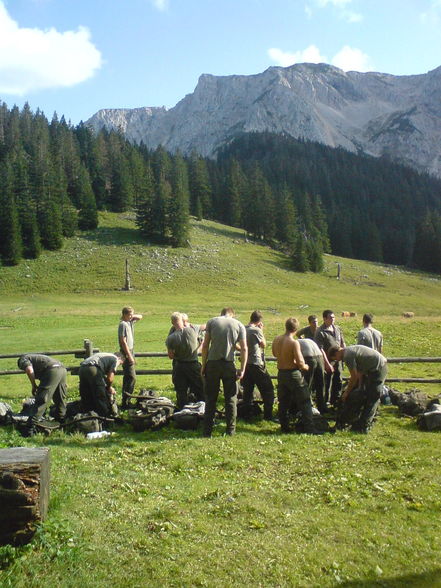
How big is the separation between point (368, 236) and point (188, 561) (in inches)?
5023

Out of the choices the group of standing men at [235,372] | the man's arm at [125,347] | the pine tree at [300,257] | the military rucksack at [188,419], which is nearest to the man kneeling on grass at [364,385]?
the group of standing men at [235,372]

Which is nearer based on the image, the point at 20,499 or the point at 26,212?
the point at 20,499

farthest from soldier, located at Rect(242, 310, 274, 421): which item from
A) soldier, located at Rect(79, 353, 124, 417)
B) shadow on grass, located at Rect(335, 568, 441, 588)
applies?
shadow on grass, located at Rect(335, 568, 441, 588)

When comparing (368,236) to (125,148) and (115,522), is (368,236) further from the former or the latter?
(115,522)

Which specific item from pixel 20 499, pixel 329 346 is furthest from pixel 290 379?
pixel 20 499

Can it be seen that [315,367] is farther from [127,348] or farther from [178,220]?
[178,220]

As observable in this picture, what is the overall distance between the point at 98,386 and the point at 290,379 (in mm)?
4538

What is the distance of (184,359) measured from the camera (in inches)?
483

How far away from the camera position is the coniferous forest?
8244cm

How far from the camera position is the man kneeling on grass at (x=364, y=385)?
11000 millimetres

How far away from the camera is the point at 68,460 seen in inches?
335

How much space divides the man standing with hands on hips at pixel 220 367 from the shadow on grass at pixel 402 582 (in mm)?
5617

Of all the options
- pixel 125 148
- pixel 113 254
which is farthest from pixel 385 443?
pixel 125 148

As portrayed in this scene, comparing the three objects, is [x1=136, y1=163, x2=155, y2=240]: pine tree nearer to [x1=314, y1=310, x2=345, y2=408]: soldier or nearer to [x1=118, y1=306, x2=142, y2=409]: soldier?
[x1=118, y1=306, x2=142, y2=409]: soldier
